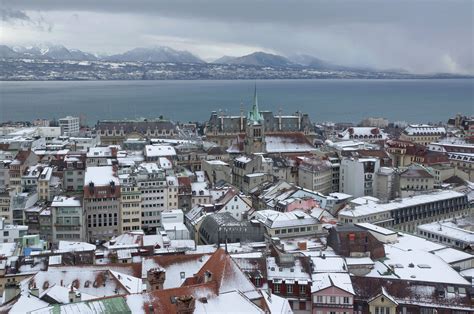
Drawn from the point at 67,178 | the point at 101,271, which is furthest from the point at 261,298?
the point at 67,178

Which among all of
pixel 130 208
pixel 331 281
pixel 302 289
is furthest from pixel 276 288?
pixel 130 208

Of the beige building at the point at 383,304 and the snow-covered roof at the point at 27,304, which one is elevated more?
the snow-covered roof at the point at 27,304

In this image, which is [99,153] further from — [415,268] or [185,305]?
[185,305]

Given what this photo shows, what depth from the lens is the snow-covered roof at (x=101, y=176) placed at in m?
71.7

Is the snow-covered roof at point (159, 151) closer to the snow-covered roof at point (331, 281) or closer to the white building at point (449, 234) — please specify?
the white building at point (449, 234)

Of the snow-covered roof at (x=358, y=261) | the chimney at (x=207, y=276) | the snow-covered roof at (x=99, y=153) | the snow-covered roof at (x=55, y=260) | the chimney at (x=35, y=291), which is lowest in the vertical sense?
the snow-covered roof at (x=358, y=261)

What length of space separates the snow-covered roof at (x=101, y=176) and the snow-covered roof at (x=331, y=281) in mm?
33918

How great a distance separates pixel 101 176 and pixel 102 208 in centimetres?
456

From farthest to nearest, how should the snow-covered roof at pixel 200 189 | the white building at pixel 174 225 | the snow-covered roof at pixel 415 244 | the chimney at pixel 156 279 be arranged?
the snow-covered roof at pixel 200 189 → the white building at pixel 174 225 → the snow-covered roof at pixel 415 244 → the chimney at pixel 156 279

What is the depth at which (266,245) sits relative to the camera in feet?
172

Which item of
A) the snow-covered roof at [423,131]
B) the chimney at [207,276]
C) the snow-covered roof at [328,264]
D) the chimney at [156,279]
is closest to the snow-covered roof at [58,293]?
the chimney at [156,279]

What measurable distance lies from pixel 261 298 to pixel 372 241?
17064 mm

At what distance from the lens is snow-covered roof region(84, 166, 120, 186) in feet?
235

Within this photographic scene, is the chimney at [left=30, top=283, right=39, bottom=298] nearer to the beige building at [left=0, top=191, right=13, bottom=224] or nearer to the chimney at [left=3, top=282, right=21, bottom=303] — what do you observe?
the chimney at [left=3, top=282, right=21, bottom=303]
